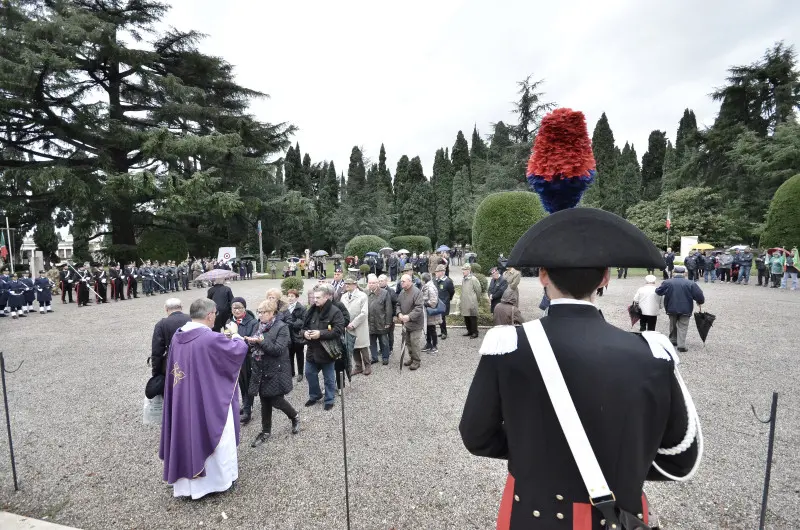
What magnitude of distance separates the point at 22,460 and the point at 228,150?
86.4 ft

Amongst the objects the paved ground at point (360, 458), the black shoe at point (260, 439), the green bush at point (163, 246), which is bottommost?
the paved ground at point (360, 458)

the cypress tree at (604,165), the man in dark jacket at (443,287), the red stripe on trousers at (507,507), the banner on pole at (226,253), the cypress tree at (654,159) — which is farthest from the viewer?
the cypress tree at (654,159)

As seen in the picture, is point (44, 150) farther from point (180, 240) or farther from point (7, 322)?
point (7, 322)

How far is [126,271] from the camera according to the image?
70.6 ft

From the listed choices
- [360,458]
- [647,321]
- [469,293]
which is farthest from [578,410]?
[647,321]

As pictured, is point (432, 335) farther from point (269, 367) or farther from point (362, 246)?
point (362, 246)

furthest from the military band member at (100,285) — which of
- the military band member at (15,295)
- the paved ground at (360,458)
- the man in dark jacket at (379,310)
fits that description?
the man in dark jacket at (379,310)

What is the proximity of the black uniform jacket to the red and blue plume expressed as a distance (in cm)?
80

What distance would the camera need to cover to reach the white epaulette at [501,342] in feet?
5.07

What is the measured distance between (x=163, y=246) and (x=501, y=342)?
3252cm

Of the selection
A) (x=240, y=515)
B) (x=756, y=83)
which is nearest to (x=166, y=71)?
(x=240, y=515)

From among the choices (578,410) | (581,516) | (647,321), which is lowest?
(647,321)

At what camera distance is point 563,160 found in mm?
2104

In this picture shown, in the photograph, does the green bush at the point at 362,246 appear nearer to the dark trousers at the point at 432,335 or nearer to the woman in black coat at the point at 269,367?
Answer: the dark trousers at the point at 432,335
